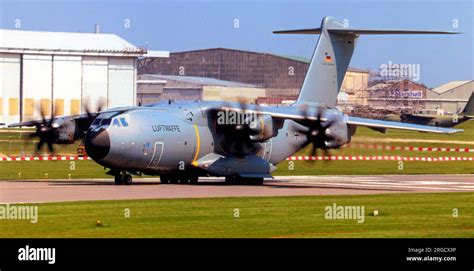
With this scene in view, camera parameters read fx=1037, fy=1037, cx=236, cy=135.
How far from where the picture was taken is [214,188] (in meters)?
39.8

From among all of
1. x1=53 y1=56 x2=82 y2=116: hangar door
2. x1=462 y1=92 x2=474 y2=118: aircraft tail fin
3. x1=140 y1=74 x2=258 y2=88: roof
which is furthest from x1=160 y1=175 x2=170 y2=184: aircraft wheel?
x1=53 y1=56 x2=82 y2=116: hangar door

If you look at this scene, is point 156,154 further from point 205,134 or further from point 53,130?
point 53,130

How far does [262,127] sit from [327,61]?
6053 mm

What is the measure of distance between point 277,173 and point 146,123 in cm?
1462

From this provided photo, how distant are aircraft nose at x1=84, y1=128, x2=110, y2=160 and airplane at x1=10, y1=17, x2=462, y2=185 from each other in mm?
97

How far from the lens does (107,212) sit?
28375mm

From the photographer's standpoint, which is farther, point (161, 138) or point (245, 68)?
point (245, 68)

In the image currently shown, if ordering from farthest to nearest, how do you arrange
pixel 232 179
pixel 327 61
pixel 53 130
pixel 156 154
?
pixel 327 61 < pixel 232 179 < pixel 53 130 < pixel 156 154

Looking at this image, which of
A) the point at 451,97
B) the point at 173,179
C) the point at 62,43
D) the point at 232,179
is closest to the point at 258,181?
the point at 232,179

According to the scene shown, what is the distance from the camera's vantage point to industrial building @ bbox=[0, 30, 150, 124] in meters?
101

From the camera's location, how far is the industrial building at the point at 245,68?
9669cm

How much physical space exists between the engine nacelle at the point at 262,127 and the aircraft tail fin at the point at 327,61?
4113 mm
